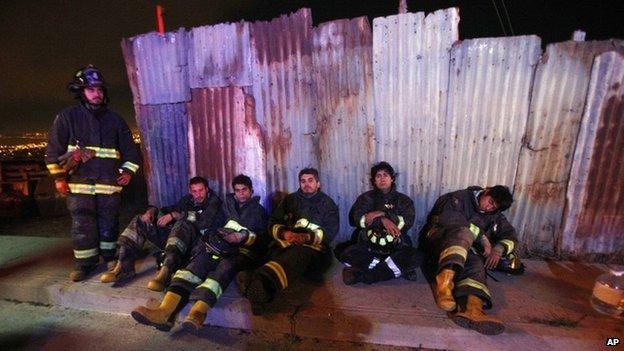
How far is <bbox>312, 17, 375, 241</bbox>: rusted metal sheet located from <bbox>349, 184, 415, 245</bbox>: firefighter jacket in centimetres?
41

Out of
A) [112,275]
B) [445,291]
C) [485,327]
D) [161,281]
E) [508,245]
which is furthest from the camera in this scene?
[112,275]

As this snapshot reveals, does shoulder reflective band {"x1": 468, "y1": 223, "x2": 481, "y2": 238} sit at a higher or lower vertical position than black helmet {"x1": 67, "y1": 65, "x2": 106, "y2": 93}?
lower

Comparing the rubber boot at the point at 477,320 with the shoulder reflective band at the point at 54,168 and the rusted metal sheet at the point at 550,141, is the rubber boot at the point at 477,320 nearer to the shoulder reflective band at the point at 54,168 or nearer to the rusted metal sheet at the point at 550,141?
the rusted metal sheet at the point at 550,141

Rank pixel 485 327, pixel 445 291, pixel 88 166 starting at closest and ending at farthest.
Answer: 1. pixel 485 327
2. pixel 445 291
3. pixel 88 166

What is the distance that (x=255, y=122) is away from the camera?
4660mm

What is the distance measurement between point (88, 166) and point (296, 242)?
273cm

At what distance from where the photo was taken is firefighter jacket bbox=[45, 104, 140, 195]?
386 cm


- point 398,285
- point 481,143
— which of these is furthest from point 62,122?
point 481,143

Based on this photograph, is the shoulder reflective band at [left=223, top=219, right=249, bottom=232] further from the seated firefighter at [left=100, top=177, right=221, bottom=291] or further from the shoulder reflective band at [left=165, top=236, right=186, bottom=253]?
the shoulder reflective band at [left=165, top=236, right=186, bottom=253]

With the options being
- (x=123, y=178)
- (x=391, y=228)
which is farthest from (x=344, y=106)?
(x=123, y=178)

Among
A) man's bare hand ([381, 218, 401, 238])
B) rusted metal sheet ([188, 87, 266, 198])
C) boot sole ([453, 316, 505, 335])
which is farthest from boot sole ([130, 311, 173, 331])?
boot sole ([453, 316, 505, 335])

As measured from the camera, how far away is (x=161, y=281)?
3.50m

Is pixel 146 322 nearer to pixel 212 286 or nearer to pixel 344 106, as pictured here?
pixel 212 286

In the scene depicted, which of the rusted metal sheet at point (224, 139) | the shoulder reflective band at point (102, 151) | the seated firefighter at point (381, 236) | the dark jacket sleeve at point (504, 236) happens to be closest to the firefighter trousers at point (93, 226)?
the shoulder reflective band at point (102, 151)
